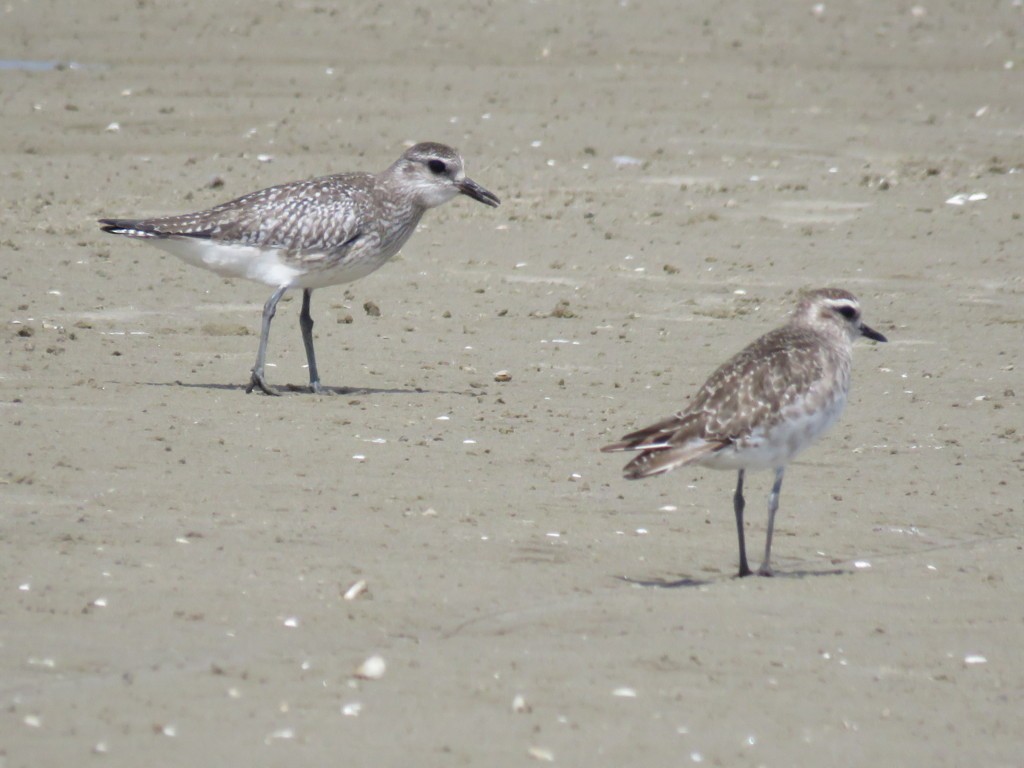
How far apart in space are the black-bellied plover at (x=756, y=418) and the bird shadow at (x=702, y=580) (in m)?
0.06

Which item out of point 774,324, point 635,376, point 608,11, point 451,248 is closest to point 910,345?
point 774,324

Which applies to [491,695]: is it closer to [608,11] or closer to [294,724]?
[294,724]

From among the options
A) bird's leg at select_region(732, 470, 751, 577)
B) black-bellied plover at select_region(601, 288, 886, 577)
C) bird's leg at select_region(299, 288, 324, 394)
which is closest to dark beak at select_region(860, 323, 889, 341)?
black-bellied plover at select_region(601, 288, 886, 577)

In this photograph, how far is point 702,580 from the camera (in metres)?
7.60

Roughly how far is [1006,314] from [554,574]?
6.51m

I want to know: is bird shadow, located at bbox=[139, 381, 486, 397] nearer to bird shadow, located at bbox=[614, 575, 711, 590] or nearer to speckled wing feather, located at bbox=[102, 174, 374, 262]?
speckled wing feather, located at bbox=[102, 174, 374, 262]

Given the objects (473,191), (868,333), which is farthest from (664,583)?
(473,191)

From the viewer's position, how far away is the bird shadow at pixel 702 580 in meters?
7.39

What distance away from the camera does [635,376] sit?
11.3 metres

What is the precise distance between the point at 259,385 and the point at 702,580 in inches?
148

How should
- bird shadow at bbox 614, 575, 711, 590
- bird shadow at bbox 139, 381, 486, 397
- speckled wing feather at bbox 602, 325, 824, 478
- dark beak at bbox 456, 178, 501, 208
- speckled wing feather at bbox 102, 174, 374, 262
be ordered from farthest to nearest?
1. dark beak at bbox 456, 178, 501, 208
2. speckled wing feather at bbox 102, 174, 374, 262
3. bird shadow at bbox 139, 381, 486, 397
4. speckled wing feather at bbox 602, 325, 824, 478
5. bird shadow at bbox 614, 575, 711, 590

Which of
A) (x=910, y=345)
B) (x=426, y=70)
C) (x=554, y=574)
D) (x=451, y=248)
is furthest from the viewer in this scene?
(x=426, y=70)

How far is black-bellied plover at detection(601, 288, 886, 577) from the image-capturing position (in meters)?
7.49

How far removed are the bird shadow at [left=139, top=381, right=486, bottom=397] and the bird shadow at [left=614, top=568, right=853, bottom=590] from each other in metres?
3.38
